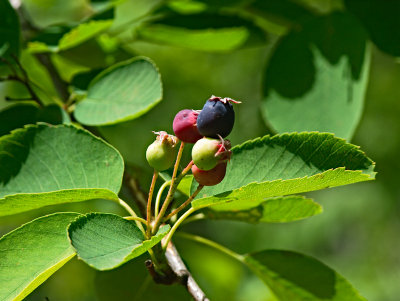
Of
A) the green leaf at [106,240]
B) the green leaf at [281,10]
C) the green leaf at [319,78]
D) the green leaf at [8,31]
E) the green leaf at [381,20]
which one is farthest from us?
the green leaf at [281,10]

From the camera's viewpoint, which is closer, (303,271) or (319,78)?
(303,271)

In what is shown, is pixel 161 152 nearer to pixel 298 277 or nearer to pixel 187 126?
pixel 187 126

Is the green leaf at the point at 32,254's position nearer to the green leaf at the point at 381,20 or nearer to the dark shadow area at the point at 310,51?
the dark shadow area at the point at 310,51

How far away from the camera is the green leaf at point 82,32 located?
153cm

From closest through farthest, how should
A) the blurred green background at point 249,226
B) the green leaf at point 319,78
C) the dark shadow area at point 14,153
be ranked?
the dark shadow area at point 14,153, the green leaf at point 319,78, the blurred green background at point 249,226

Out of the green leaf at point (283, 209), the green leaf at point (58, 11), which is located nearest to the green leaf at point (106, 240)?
the green leaf at point (283, 209)

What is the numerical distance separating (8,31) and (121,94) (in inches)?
14.6

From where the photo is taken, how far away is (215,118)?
89cm

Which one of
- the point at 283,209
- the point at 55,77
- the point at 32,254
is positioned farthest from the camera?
the point at 55,77

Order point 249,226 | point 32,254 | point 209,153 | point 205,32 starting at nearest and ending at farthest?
point 209,153 < point 32,254 < point 205,32 < point 249,226

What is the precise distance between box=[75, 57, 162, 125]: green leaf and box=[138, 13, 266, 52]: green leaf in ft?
1.46

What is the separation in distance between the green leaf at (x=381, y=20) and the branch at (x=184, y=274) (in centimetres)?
112

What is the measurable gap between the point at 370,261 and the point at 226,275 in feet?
6.40

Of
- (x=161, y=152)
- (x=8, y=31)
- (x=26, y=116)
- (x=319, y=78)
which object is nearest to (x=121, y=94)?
(x=26, y=116)
